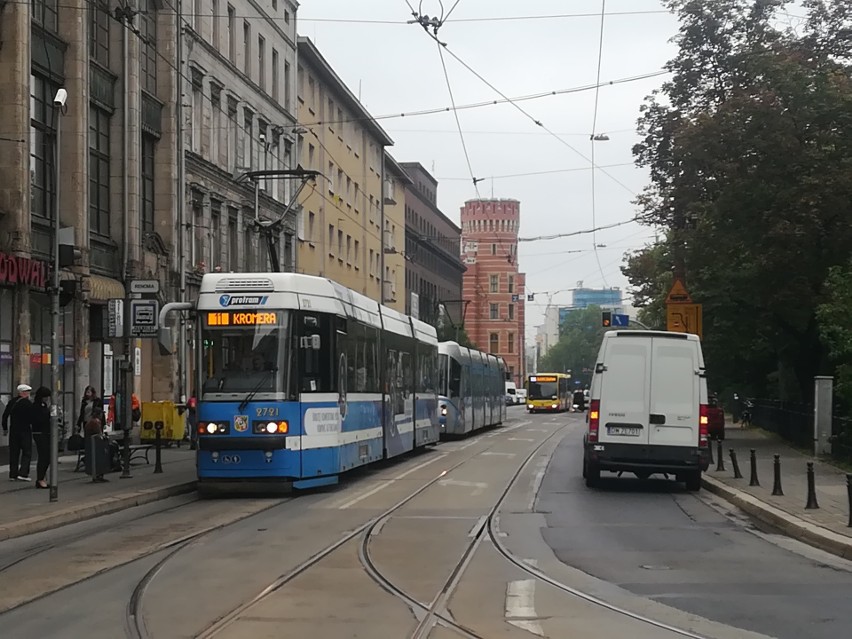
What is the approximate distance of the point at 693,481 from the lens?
68.1ft

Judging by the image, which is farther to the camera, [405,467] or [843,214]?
[843,214]

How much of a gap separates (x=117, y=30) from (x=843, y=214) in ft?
63.7

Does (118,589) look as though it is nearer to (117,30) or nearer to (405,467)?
(405,467)

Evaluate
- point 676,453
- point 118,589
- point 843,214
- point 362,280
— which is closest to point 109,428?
point 676,453

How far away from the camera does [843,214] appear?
30.8 m

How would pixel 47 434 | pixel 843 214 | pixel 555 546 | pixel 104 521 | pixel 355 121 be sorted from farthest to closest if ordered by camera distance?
pixel 355 121 → pixel 843 214 → pixel 47 434 → pixel 104 521 → pixel 555 546

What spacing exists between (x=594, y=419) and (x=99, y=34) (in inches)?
714

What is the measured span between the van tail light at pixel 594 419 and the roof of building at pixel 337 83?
110 feet

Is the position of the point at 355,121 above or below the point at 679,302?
above

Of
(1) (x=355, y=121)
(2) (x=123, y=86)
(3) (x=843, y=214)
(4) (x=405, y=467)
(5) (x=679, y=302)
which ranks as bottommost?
(4) (x=405, y=467)

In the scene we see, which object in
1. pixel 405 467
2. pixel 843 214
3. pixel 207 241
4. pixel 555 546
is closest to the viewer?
pixel 555 546

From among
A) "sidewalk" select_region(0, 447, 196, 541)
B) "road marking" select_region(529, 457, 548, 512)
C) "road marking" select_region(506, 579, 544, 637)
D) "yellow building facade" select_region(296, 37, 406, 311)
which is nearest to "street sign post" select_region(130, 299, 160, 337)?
"sidewalk" select_region(0, 447, 196, 541)

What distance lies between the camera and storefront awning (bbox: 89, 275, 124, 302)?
29.6 meters

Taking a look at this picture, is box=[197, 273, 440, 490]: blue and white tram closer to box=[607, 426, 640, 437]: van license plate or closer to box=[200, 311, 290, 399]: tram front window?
box=[200, 311, 290, 399]: tram front window
